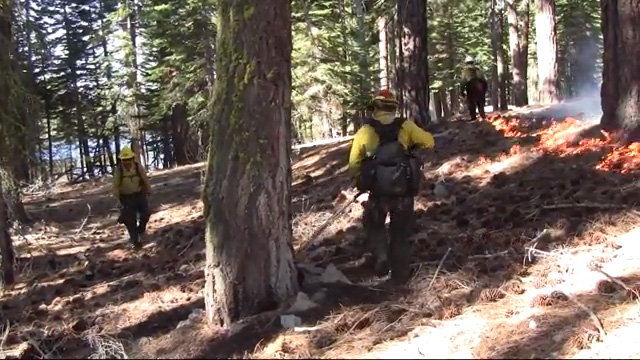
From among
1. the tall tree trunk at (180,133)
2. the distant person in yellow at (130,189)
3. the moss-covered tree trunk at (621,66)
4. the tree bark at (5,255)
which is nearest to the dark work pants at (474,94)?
the moss-covered tree trunk at (621,66)

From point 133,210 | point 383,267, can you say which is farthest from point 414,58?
point 383,267

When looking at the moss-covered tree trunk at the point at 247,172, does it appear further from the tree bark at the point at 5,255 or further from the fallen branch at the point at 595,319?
the tree bark at the point at 5,255

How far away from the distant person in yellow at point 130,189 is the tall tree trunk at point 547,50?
10.9m

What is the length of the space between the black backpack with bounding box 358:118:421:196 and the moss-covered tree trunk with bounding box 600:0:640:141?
4.83m

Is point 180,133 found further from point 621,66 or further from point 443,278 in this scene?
point 443,278

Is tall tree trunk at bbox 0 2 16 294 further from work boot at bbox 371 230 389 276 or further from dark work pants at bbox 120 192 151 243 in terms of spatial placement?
work boot at bbox 371 230 389 276

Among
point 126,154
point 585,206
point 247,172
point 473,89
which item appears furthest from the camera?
point 473,89

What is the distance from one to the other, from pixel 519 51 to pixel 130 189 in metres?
17.0

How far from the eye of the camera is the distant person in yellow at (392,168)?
6.27 metres

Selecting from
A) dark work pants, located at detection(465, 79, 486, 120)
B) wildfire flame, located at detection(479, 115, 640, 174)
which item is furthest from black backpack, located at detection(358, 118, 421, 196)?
dark work pants, located at detection(465, 79, 486, 120)

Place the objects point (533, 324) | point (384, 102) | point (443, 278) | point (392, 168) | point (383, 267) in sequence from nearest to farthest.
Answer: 1. point (533, 324)
2. point (443, 278)
3. point (392, 168)
4. point (384, 102)
5. point (383, 267)

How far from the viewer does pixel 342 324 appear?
5.18 m

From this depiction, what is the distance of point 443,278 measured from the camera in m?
6.15

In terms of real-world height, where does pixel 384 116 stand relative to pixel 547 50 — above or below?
below
